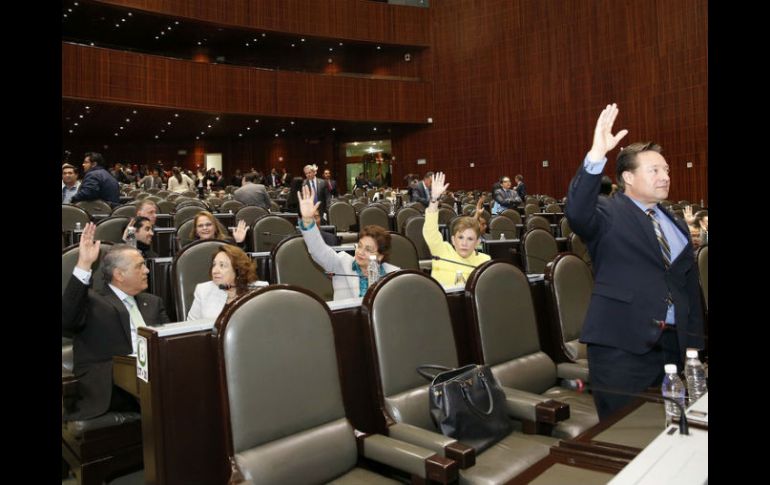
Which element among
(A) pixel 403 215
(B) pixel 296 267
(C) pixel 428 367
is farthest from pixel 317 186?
(C) pixel 428 367

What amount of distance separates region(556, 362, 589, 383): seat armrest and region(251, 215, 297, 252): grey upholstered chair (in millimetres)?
2850

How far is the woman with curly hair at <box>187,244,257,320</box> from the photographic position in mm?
3047

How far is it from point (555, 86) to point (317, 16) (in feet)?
22.9

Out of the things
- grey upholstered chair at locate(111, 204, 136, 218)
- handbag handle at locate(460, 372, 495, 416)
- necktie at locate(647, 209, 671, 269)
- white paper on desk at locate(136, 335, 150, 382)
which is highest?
grey upholstered chair at locate(111, 204, 136, 218)

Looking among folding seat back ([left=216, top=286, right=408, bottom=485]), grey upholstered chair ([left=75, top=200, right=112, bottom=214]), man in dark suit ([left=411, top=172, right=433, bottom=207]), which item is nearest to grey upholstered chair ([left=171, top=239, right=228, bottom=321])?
folding seat back ([left=216, top=286, right=408, bottom=485])

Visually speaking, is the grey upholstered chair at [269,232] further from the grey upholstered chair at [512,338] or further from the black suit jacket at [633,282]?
the black suit jacket at [633,282]

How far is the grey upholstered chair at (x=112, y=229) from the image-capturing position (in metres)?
4.83

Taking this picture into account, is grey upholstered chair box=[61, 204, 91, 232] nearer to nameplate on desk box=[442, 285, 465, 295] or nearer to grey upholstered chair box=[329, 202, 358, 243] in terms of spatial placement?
grey upholstered chair box=[329, 202, 358, 243]

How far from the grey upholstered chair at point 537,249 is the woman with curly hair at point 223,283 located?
255 centimetres

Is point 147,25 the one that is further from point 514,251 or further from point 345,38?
point 514,251

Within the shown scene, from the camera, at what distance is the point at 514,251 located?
5367mm

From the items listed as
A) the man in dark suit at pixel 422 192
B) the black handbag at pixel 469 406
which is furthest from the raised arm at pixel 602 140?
the man in dark suit at pixel 422 192
